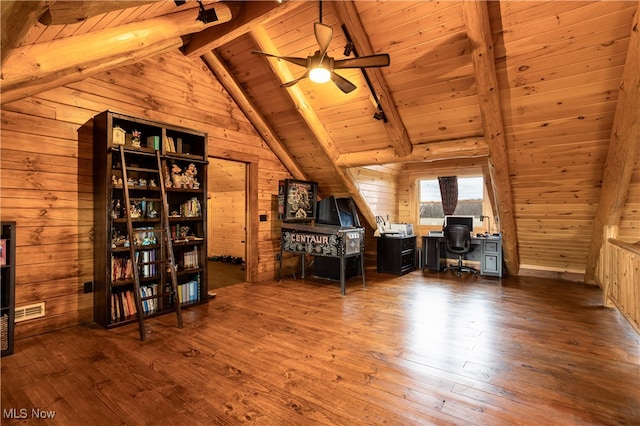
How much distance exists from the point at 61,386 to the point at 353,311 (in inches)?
106

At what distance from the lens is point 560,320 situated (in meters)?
3.43

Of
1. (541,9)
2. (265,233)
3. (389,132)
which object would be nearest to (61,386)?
(265,233)

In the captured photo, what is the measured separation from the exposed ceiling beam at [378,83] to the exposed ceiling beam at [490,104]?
104 centimetres

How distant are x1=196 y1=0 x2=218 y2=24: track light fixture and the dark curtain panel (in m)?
5.31

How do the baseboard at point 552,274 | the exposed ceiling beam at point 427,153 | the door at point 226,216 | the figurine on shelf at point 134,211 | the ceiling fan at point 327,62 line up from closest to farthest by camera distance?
the ceiling fan at point 327,62, the figurine on shelf at point 134,211, the exposed ceiling beam at point 427,153, the baseboard at point 552,274, the door at point 226,216

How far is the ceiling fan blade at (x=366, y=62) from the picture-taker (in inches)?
108

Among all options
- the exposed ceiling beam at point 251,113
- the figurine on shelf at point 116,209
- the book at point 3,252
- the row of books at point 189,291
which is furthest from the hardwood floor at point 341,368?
the exposed ceiling beam at point 251,113

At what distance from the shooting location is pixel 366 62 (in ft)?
9.36

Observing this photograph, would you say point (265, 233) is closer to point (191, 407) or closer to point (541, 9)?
point (191, 407)

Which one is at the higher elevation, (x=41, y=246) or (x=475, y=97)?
(x=475, y=97)

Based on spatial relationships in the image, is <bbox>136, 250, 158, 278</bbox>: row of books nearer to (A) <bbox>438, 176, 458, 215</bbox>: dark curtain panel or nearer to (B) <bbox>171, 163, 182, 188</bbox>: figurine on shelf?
(B) <bbox>171, 163, 182, 188</bbox>: figurine on shelf

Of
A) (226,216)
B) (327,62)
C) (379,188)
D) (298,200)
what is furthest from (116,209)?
(379,188)

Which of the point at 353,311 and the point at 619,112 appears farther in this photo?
the point at 353,311

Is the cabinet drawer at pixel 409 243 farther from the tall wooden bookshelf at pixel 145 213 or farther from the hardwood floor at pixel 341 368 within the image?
the tall wooden bookshelf at pixel 145 213
